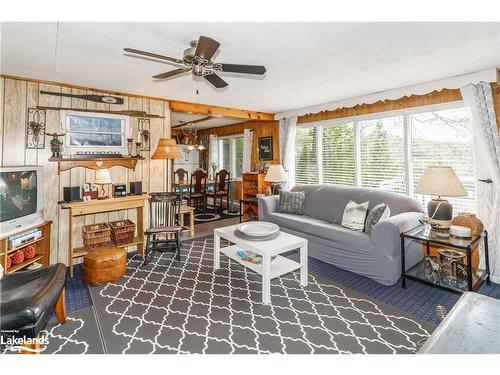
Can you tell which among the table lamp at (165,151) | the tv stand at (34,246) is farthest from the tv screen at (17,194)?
the table lamp at (165,151)

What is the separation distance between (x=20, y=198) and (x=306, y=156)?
4.42 m

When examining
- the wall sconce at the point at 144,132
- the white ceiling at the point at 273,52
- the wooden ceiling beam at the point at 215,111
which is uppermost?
the wooden ceiling beam at the point at 215,111

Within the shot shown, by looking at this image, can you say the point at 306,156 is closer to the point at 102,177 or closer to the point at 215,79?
the point at 215,79

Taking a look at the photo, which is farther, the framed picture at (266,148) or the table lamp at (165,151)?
the framed picture at (266,148)

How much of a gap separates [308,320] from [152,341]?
125 cm

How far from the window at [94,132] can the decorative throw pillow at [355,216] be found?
3356 mm

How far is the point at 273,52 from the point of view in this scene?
2.42 m

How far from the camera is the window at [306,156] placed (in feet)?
16.7

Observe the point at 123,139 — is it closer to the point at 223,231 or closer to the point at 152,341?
the point at 223,231

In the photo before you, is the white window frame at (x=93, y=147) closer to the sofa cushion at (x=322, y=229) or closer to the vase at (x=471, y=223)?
the sofa cushion at (x=322, y=229)

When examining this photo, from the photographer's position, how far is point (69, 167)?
3.38 meters

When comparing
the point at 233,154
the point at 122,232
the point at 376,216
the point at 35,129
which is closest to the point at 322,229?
the point at 376,216

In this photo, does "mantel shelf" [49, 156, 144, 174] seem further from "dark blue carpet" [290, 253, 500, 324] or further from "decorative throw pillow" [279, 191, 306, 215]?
"dark blue carpet" [290, 253, 500, 324]

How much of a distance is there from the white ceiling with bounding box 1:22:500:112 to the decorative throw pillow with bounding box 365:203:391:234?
162 cm
